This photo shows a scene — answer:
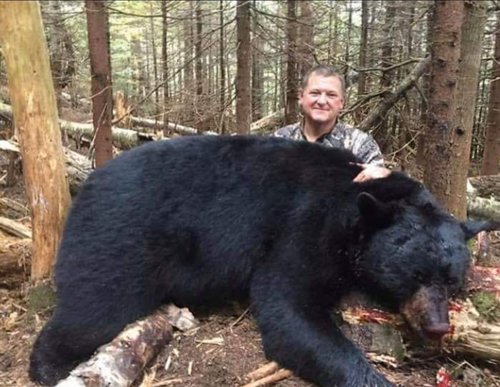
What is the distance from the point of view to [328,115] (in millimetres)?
4602

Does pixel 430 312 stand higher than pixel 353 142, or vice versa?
pixel 353 142

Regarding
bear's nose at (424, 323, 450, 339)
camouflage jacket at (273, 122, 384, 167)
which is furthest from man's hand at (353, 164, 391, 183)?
camouflage jacket at (273, 122, 384, 167)

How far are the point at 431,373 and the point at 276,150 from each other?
5.42 ft

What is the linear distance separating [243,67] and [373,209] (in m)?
6.35

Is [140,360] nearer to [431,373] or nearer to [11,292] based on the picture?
[431,373]

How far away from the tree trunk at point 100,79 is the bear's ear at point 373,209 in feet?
14.8

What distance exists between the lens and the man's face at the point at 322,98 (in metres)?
4.55

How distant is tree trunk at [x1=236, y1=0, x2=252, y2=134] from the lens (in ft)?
28.6

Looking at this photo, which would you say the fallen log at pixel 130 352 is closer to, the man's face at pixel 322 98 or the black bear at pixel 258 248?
the black bear at pixel 258 248

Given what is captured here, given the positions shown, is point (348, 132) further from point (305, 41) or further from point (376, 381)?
point (305, 41)

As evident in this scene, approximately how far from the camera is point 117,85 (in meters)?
21.7

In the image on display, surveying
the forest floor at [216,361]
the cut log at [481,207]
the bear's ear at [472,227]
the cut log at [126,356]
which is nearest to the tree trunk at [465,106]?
the bear's ear at [472,227]

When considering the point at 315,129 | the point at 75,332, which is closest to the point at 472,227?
the point at 315,129

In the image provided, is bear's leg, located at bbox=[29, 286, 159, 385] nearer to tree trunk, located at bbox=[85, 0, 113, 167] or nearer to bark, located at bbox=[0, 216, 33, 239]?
bark, located at bbox=[0, 216, 33, 239]
